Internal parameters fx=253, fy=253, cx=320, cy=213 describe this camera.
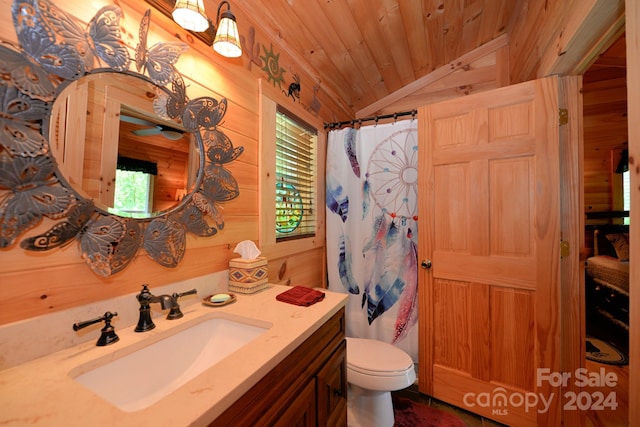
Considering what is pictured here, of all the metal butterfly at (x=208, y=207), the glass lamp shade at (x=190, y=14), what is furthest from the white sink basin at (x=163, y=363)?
the glass lamp shade at (x=190, y=14)

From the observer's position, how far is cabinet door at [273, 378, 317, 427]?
2.37ft

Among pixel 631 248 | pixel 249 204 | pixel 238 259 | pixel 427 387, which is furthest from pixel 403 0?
pixel 427 387

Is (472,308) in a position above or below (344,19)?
below

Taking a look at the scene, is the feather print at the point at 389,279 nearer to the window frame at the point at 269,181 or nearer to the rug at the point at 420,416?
the rug at the point at 420,416

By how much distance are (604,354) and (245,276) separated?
3096mm

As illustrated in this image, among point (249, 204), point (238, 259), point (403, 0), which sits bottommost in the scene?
point (238, 259)

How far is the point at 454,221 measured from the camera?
1.70 meters

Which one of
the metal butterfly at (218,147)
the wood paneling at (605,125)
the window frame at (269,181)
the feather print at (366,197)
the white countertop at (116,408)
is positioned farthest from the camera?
the wood paneling at (605,125)

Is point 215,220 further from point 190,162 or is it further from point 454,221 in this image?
point 454,221

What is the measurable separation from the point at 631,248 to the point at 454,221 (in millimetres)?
897

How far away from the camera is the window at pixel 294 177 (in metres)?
1.69

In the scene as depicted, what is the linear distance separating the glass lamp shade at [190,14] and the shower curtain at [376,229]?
4.33 ft

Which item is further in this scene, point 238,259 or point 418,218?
point 418,218

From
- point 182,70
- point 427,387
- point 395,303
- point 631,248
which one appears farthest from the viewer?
point 395,303
